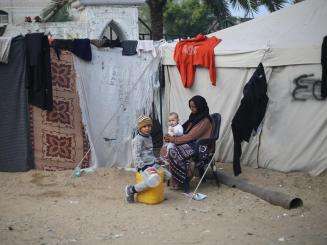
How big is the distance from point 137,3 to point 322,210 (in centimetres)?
1018

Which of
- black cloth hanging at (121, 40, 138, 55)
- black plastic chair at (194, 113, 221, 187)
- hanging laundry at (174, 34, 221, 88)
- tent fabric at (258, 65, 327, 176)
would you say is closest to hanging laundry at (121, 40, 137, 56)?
black cloth hanging at (121, 40, 138, 55)

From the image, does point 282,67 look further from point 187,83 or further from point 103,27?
point 103,27

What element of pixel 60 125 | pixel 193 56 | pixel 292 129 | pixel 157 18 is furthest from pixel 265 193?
pixel 157 18

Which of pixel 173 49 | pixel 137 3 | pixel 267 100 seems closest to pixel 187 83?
pixel 173 49

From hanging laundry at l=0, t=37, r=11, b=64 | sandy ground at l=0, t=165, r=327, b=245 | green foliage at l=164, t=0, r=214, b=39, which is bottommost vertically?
sandy ground at l=0, t=165, r=327, b=245

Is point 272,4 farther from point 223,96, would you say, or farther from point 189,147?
point 189,147

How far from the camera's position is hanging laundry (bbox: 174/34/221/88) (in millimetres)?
7711

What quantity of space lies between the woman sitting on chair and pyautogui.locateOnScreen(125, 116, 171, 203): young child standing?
0.29m

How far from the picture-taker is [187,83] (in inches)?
323

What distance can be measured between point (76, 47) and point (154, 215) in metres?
3.18

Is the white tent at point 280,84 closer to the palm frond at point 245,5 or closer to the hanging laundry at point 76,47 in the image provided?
the hanging laundry at point 76,47

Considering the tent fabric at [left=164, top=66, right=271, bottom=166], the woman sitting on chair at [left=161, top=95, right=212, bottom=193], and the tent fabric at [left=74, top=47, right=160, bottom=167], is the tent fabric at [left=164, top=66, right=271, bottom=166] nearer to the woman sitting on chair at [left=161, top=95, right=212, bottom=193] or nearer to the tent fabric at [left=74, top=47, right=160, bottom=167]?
the tent fabric at [left=74, top=47, right=160, bottom=167]

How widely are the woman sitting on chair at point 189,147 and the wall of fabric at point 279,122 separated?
1040 millimetres

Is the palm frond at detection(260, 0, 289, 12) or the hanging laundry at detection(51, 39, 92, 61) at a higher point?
the palm frond at detection(260, 0, 289, 12)
